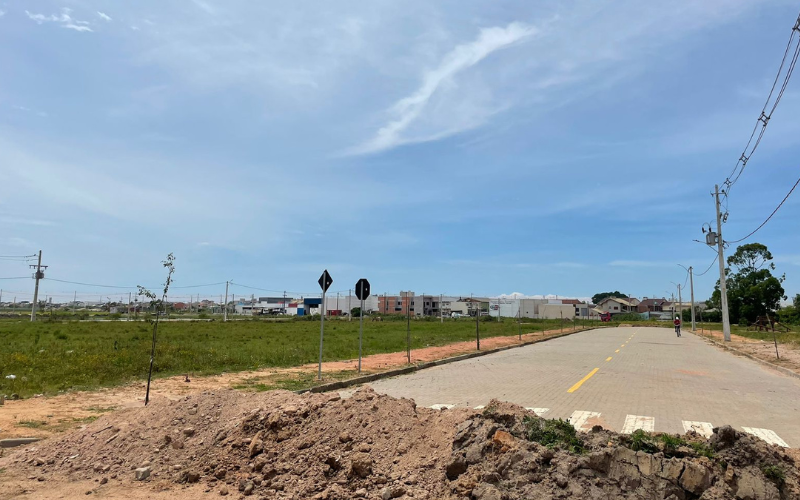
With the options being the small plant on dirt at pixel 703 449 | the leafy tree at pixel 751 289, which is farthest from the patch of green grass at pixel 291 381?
the leafy tree at pixel 751 289

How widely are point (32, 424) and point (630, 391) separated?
13192 mm

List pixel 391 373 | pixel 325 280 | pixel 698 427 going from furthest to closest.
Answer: pixel 391 373 → pixel 325 280 → pixel 698 427

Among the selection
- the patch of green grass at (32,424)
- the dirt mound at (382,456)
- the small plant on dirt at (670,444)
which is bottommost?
the patch of green grass at (32,424)

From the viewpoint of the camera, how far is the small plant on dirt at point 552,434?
5305 mm

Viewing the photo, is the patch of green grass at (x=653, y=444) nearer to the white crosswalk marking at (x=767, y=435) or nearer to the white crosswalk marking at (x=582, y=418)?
the white crosswalk marking at (x=582, y=418)

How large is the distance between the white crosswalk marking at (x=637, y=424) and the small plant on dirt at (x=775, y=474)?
345cm

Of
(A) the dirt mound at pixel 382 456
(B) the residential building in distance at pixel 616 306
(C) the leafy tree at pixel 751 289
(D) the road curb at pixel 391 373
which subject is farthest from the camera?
(B) the residential building in distance at pixel 616 306

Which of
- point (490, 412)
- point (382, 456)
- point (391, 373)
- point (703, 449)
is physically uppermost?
point (490, 412)

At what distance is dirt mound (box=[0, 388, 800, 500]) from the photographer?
4.79 metres

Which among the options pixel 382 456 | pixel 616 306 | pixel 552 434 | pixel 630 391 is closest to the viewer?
pixel 552 434

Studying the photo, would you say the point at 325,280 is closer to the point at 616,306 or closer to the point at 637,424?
the point at 637,424

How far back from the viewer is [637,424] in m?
9.01

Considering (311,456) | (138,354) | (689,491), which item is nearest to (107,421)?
(311,456)

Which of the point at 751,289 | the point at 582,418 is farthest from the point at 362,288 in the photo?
the point at 751,289
